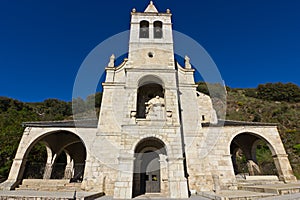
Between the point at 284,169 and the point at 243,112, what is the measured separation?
103 feet

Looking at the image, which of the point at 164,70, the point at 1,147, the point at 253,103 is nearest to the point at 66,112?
the point at 1,147

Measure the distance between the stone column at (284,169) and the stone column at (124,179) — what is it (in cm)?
934

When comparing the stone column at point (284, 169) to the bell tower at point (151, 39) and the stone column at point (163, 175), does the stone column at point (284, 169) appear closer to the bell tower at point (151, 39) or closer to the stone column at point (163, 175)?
the stone column at point (163, 175)

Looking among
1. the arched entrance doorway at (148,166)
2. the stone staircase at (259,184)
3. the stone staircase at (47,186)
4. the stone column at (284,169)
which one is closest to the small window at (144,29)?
the arched entrance doorway at (148,166)

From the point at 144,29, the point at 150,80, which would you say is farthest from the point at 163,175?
the point at 144,29

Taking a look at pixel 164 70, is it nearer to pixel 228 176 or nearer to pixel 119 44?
pixel 119 44

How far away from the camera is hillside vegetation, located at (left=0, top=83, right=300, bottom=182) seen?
15.8m

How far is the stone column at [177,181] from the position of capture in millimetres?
8008

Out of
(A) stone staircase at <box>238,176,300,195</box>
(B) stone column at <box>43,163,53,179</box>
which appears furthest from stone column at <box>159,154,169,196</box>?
(B) stone column at <box>43,163,53,179</box>

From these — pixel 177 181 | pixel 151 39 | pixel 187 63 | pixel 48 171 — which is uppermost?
Result: pixel 151 39

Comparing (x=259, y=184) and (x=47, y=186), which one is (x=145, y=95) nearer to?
(x=47, y=186)

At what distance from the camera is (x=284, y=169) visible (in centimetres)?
1092

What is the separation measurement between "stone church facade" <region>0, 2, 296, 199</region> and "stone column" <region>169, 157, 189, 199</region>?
0.13ft

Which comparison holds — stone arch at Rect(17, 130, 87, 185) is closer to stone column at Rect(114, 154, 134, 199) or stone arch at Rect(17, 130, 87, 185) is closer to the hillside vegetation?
the hillside vegetation
